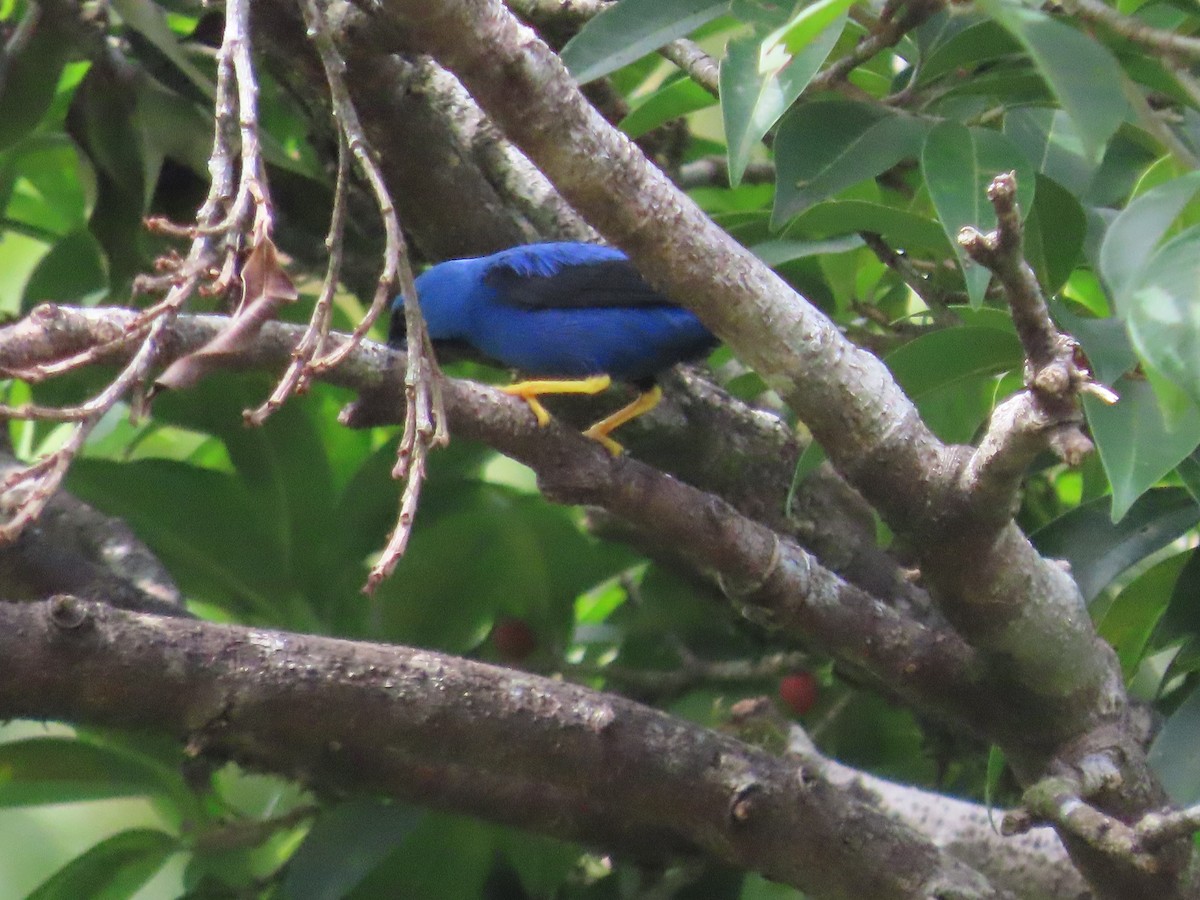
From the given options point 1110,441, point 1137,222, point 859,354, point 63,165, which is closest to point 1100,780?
point 1110,441

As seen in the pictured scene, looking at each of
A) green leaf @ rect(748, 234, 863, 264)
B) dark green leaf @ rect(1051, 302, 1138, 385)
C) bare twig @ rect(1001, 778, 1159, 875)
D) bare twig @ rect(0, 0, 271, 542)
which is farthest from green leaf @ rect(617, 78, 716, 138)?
bare twig @ rect(1001, 778, 1159, 875)

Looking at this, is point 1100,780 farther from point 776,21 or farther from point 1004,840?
point 776,21

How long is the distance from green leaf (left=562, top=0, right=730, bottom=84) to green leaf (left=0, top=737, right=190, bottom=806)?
144cm

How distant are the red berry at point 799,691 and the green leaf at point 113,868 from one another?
44.9 inches

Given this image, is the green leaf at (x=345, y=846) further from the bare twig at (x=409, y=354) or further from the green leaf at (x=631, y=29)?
the green leaf at (x=631, y=29)

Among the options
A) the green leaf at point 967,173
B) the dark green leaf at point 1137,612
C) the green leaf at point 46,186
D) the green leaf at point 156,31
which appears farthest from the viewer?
the green leaf at point 46,186

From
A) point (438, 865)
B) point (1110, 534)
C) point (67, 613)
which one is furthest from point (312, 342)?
point (438, 865)

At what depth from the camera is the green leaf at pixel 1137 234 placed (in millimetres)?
1078

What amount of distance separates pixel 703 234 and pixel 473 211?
966mm

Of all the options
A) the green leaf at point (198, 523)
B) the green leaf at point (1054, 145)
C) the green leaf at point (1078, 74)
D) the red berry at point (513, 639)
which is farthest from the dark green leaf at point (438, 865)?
the green leaf at point (1078, 74)

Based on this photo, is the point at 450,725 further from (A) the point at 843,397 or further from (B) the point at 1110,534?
(B) the point at 1110,534

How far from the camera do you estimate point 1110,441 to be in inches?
57.2

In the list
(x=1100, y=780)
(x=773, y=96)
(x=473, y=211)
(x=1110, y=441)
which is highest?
(x=773, y=96)

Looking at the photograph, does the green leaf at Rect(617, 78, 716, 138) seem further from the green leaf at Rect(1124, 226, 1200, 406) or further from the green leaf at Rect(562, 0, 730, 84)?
the green leaf at Rect(1124, 226, 1200, 406)
